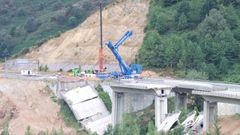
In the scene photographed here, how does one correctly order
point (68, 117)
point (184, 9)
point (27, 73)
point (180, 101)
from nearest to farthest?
point (180, 101)
point (68, 117)
point (27, 73)
point (184, 9)

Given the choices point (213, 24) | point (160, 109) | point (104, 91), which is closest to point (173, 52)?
point (213, 24)

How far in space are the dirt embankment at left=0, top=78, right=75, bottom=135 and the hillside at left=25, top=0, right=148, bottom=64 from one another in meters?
12.7

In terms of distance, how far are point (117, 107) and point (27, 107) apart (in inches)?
393

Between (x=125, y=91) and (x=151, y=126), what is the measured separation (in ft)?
31.6

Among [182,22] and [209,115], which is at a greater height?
[182,22]

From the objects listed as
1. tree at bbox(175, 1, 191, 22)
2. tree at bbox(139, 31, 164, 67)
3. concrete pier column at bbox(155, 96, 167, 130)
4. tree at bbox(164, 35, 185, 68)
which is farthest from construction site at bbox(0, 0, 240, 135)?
tree at bbox(175, 1, 191, 22)

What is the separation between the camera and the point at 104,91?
2618 inches

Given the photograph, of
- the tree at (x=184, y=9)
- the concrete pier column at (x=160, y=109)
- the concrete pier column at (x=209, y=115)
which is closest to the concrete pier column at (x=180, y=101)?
the concrete pier column at (x=160, y=109)

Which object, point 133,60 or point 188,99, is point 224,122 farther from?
point 133,60

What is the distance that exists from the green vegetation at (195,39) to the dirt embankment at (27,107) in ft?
41.8

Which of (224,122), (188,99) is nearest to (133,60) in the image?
(188,99)

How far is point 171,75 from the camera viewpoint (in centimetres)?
7250

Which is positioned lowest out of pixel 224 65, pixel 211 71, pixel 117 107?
pixel 117 107

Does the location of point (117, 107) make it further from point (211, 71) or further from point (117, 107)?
point (211, 71)
